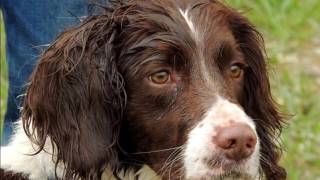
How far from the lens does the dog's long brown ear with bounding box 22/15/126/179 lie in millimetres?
3939

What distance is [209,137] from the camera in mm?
3672

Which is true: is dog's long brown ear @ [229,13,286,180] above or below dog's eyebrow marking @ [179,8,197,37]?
below

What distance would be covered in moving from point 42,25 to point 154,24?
0.88 meters

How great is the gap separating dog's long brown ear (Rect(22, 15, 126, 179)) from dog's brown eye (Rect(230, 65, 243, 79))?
454 millimetres

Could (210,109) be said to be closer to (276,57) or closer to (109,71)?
(109,71)

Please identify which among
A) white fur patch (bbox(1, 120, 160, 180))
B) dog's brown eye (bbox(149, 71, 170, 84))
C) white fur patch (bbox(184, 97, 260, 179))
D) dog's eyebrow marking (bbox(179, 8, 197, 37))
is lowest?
white fur patch (bbox(1, 120, 160, 180))

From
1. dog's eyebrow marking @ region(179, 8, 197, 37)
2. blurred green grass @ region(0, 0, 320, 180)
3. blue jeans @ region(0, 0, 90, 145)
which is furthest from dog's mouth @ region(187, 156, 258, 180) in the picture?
blurred green grass @ region(0, 0, 320, 180)

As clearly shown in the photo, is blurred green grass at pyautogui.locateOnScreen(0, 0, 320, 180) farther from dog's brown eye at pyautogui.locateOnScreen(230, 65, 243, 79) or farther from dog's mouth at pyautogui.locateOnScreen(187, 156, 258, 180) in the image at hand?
dog's mouth at pyautogui.locateOnScreen(187, 156, 258, 180)

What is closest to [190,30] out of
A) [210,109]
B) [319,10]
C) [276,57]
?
[210,109]

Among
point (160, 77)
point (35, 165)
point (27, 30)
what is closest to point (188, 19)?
point (160, 77)

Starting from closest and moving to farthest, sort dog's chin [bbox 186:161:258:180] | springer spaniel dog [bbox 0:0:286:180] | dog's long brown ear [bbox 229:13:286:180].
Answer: dog's chin [bbox 186:161:258:180]
springer spaniel dog [bbox 0:0:286:180]
dog's long brown ear [bbox 229:13:286:180]

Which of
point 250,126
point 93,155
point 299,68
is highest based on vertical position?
point 250,126

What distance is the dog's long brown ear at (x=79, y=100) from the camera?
394 cm

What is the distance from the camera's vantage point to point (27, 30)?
4730 millimetres
